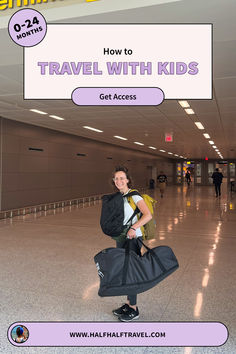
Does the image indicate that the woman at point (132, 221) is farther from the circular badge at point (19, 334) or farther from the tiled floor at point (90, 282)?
the circular badge at point (19, 334)

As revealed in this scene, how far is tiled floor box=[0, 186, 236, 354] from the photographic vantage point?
131 inches

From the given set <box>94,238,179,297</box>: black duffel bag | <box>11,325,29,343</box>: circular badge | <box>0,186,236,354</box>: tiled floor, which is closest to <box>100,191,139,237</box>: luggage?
<box>94,238,179,297</box>: black duffel bag

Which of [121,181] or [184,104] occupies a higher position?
[184,104]

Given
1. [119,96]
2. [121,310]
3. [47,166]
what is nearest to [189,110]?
[119,96]

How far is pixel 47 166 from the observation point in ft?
46.1

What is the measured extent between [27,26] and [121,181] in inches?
81.7

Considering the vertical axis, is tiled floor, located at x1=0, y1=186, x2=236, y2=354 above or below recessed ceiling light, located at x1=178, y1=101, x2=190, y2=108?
below

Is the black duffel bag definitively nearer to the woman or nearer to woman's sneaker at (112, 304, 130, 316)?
the woman

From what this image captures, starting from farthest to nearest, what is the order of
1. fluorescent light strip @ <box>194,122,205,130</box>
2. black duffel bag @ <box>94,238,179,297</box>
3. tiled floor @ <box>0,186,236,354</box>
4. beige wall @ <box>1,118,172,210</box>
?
1. beige wall @ <box>1,118,172,210</box>
2. fluorescent light strip @ <box>194,122,205,130</box>
3. tiled floor @ <box>0,186,236,354</box>
4. black duffel bag @ <box>94,238,179,297</box>

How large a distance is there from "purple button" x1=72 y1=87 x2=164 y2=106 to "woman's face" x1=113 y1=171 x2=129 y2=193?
0.89 meters

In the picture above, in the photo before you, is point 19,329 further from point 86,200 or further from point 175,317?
point 86,200

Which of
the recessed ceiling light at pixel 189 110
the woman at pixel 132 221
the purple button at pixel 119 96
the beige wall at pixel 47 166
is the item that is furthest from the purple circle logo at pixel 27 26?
the beige wall at pixel 47 166

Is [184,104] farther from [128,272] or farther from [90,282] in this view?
[128,272]

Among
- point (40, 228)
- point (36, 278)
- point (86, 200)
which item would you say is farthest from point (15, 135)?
point (36, 278)
